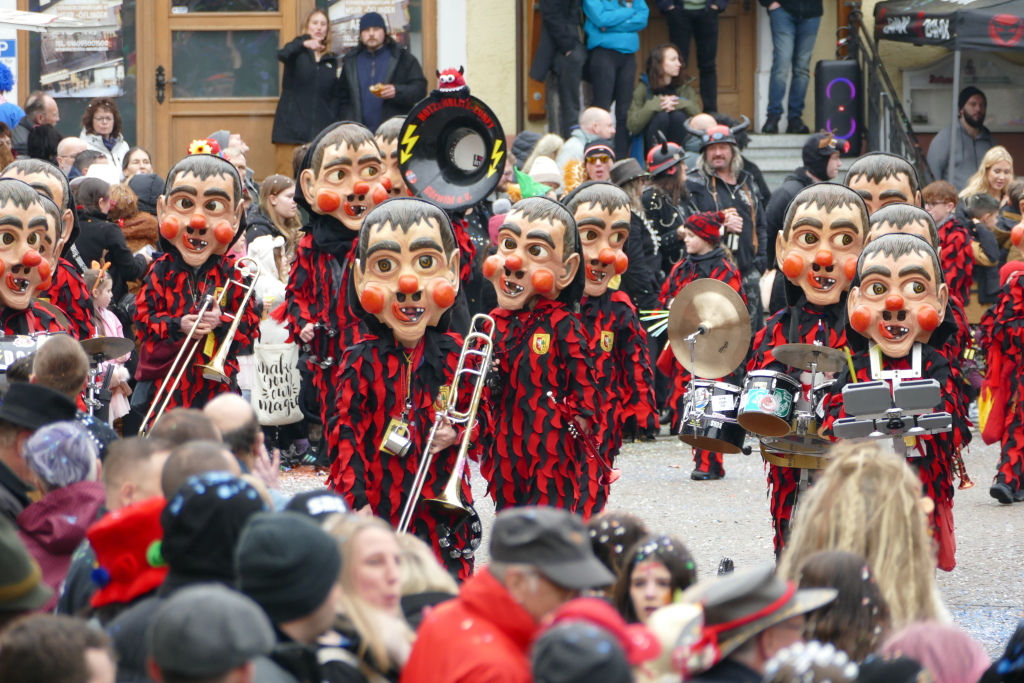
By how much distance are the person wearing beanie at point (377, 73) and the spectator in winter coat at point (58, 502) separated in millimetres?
8790

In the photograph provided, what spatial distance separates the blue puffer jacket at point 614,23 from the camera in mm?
13203

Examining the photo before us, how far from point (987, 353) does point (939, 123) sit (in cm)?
731

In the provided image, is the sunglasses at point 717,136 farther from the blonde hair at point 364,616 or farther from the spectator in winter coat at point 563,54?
the blonde hair at point 364,616

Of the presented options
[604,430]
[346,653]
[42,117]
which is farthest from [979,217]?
[346,653]

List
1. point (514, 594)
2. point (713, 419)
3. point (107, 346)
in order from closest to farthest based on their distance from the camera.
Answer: point (514, 594)
point (713, 419)
point (107, 346)

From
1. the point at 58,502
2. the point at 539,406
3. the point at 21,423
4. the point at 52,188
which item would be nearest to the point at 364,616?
the point at 58,502

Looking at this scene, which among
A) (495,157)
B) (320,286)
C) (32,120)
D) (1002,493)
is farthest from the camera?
(32,120)

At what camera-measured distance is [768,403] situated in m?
6.42

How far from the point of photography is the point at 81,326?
788 cm

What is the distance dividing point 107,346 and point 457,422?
1837mm

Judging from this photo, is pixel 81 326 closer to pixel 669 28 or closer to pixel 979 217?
pixel 979 217

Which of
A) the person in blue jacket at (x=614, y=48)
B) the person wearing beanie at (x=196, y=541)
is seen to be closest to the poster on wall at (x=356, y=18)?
the person in blue jacket at (x=614, y=48)

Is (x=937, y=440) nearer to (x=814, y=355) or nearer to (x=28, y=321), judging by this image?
(x=814, y=355)

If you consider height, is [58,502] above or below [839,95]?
below
